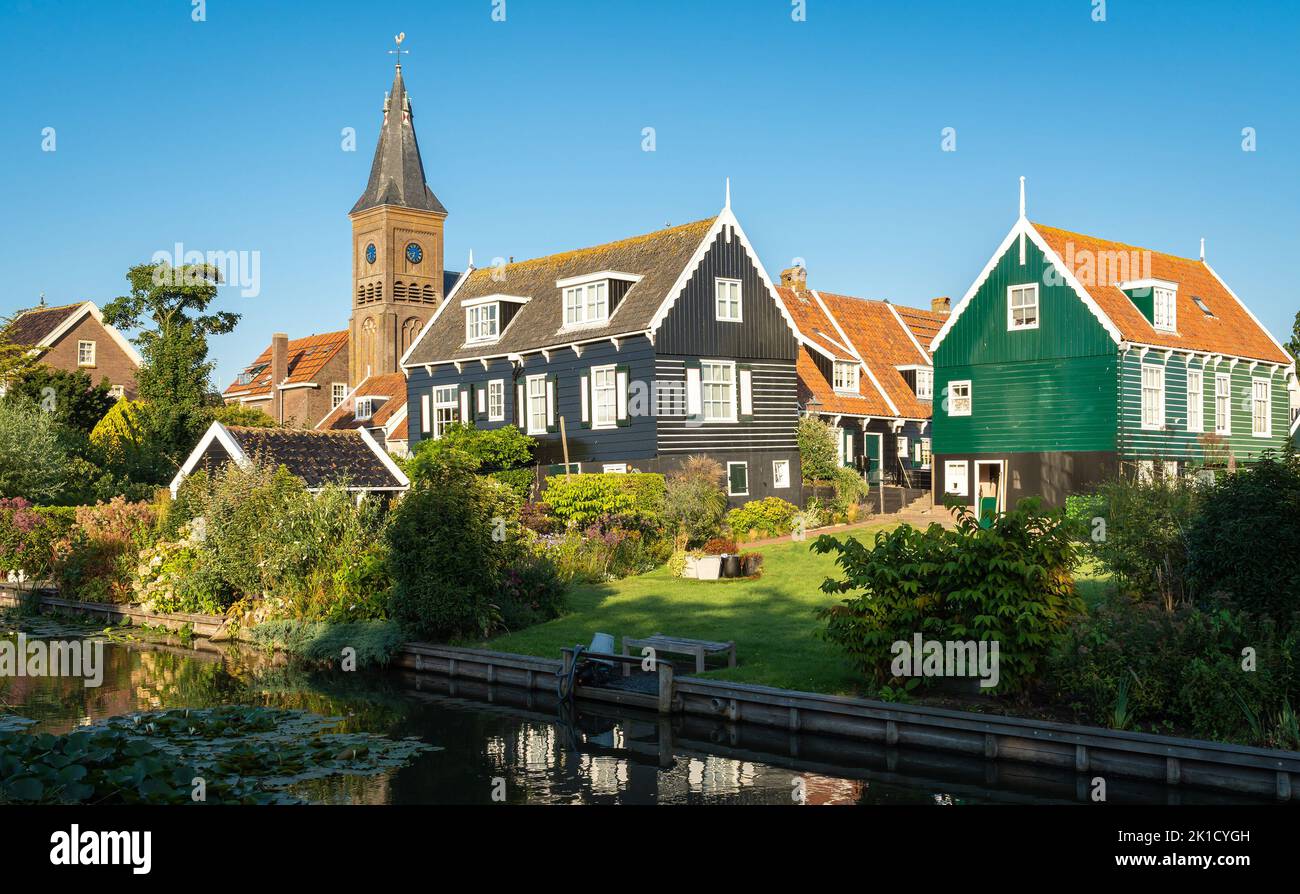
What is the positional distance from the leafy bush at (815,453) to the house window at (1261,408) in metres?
15.0

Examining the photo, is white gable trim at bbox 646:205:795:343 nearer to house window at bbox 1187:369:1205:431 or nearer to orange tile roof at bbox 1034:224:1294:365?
orange tile roof at bbox 1034:224:1294:365

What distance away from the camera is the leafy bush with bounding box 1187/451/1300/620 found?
1639cm

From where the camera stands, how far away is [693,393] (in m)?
39.9

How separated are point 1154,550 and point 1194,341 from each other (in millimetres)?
23406

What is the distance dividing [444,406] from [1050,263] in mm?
22931

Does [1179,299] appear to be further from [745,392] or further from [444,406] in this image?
[444,406]

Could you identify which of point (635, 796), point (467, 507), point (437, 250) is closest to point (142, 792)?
point (635, 796)

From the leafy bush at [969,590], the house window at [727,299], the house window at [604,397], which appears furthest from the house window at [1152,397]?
the leafy bush at [969,590]

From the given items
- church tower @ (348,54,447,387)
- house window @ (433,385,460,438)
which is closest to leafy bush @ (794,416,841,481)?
house window @ (433,385,460,438)

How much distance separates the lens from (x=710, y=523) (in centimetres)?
3500

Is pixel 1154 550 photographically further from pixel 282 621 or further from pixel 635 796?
pixel 282 621

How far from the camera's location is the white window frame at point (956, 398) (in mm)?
40594

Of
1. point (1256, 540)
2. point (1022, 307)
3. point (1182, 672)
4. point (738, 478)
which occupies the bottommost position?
point (1182, 672)

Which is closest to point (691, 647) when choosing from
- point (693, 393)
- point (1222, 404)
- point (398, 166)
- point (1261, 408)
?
point (693, 393)
